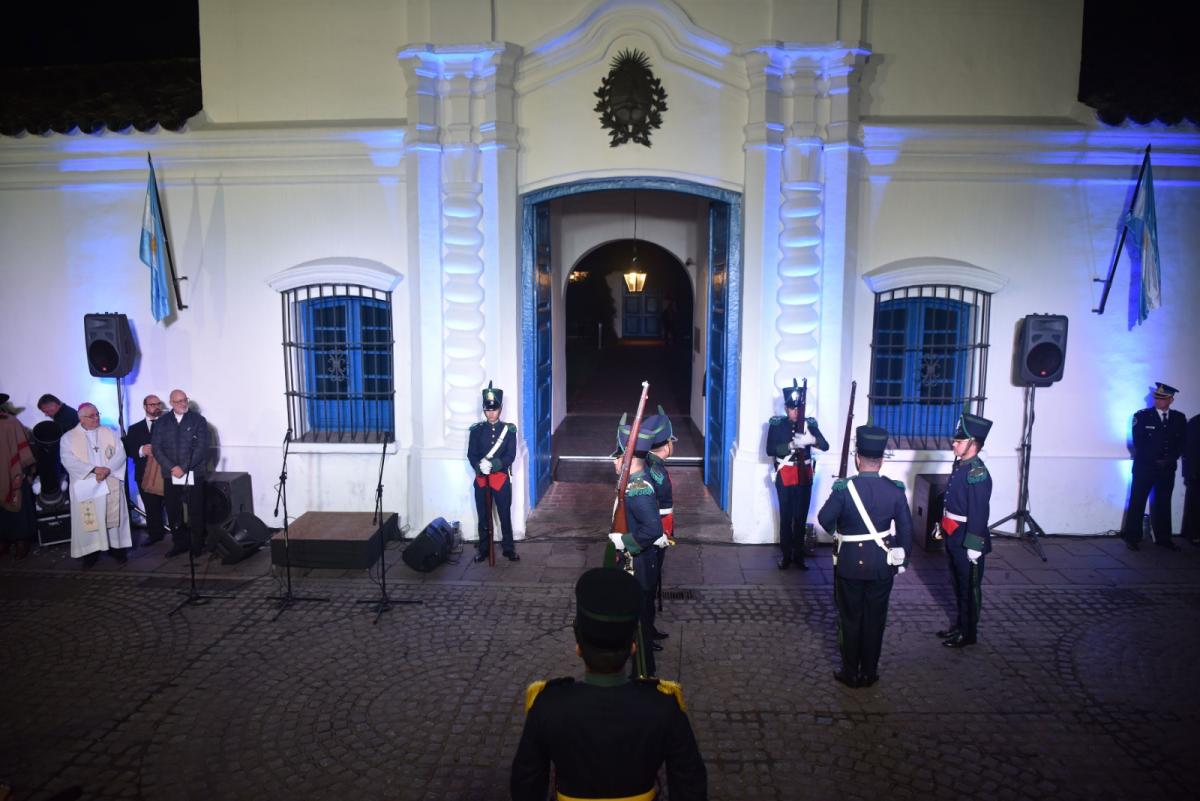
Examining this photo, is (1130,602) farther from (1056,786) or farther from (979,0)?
(979,0)

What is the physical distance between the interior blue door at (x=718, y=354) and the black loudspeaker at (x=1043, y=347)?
324 centimetres

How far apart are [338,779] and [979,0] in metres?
9.88

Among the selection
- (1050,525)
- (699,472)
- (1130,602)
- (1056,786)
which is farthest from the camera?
(699,472)

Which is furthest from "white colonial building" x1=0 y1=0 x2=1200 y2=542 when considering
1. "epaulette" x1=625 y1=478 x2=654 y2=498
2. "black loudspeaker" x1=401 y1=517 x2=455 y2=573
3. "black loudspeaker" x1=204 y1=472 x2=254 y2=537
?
"epaulette" x1=625 y1=478 x2=654 y2=498

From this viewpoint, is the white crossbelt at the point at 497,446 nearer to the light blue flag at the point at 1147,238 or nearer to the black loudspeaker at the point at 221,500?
the black loudspeaker at the point at 221,500

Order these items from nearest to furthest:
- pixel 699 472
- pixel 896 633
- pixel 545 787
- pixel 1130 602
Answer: pixel 545 787, pixel 896 633, pixel 1130 602, pixel 699 472

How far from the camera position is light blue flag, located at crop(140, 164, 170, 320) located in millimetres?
9477

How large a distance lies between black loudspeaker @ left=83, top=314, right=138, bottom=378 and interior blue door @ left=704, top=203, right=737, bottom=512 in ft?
23.3

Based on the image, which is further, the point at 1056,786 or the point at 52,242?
the point at 52,242

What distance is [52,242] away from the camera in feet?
33.4

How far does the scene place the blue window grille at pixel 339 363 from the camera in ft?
32.7

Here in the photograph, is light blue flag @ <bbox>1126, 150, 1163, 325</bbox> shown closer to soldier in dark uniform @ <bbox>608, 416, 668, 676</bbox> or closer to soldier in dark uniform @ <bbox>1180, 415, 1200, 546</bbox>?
soldier in dark uniform @ <bbox>1180, 415, 1200, 546</bbox>

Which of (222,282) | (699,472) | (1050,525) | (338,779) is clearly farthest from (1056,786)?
(222,282)

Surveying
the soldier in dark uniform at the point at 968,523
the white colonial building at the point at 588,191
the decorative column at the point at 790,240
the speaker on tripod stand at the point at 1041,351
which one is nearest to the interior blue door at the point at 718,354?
the white colonial building at the point at 588,191
